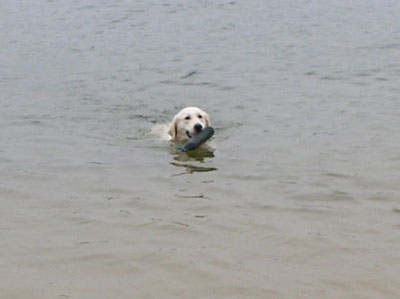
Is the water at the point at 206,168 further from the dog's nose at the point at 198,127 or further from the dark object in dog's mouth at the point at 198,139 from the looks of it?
the dog's nose at the point at 198,127

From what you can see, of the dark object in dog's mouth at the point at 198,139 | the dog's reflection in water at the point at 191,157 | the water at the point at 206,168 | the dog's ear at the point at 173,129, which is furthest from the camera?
the dog's ear at the point at 173,129

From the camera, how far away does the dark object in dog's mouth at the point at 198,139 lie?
334 inches

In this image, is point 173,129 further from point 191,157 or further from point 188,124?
point 191,157

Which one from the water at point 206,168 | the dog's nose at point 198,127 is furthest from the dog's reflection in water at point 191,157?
the dog's nose at point 198,127

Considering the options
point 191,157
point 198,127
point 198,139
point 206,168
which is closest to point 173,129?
point 198,127

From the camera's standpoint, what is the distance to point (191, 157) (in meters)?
8.44

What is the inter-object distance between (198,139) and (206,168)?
896mm

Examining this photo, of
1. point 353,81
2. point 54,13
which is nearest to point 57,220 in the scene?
point 353,81

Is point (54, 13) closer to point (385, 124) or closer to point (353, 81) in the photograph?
point (353, 81)

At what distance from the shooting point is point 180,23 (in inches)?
750

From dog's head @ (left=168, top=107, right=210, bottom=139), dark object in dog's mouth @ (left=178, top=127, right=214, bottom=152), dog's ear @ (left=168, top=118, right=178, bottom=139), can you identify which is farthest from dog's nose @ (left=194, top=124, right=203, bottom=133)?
Answer: dog's ear @ (left=168, top=118, right=178, bottom=139)

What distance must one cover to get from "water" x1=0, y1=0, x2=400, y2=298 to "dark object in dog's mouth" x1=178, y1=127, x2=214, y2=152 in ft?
0.43

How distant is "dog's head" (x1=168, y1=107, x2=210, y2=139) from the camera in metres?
8.97

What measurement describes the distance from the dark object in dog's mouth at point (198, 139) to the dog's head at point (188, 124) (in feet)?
0.71
